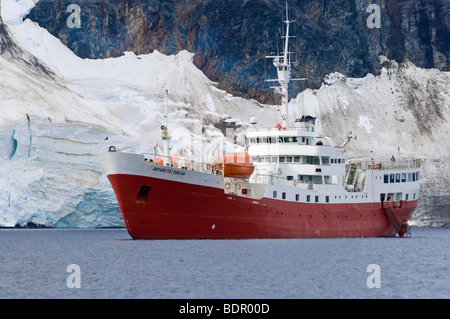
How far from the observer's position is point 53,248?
182 ft

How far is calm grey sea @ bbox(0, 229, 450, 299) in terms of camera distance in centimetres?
3531

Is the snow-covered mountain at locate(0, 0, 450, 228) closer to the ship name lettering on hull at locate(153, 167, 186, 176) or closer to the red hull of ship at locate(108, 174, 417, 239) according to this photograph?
the red hull of ship at locate(108, 174, 417, 239)

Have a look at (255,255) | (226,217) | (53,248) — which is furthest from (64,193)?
(255,255)

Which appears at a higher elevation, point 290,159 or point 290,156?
point 290,156

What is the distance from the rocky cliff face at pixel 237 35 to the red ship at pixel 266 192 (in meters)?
34.6

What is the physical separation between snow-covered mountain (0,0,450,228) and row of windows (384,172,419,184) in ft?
61.7

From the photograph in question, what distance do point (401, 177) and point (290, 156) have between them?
1287 cm

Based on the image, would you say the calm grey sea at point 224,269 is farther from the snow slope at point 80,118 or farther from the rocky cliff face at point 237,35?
the rocky cliff face at point 237,35

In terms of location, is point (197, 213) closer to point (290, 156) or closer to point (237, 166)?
point (237, 166)

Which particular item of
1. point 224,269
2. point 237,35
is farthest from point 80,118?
point 224,269

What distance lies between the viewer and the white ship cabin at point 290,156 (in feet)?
197

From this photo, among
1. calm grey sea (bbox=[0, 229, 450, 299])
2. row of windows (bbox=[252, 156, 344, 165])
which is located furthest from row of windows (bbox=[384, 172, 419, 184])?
calm grey sea (bbox=[0, 229, 450, 299])

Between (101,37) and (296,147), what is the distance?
148 ft

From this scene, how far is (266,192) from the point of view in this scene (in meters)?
56.5
